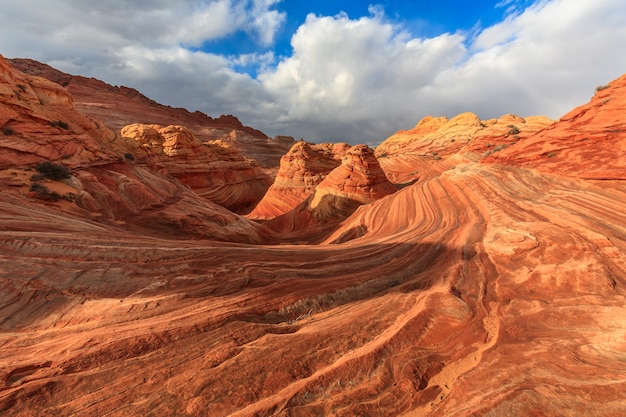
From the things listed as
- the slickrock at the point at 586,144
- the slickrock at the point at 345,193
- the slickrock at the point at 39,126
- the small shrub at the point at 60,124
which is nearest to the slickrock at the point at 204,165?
the slickrock at the point at 39,126

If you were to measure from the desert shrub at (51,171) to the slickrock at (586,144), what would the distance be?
20003 mm

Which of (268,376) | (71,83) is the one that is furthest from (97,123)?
(71,83)

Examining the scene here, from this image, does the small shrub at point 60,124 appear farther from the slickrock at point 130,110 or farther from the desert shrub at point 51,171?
the slickrock at point 130,110

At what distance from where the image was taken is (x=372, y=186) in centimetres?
2286

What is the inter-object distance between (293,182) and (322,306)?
2640cm

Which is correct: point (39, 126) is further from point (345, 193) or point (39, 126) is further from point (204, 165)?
point (204, 165)

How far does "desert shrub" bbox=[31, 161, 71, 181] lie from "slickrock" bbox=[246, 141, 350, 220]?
1898cm

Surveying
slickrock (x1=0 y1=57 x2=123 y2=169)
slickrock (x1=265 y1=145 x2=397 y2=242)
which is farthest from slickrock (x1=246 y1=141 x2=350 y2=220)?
slickrock (x1=0 y1=57 x2=123 y2=169)

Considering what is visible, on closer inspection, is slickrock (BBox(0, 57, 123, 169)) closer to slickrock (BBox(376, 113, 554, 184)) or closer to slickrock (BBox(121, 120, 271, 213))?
slickrock (BBox(121, 120, 271, 213))

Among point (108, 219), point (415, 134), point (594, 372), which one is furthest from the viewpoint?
point (415, 134)

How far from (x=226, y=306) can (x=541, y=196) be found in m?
11.8

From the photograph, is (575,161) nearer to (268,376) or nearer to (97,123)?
(268,376)

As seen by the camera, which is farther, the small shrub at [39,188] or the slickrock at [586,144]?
the slickrock at [586,144]

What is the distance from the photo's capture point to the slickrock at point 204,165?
1283 inches
